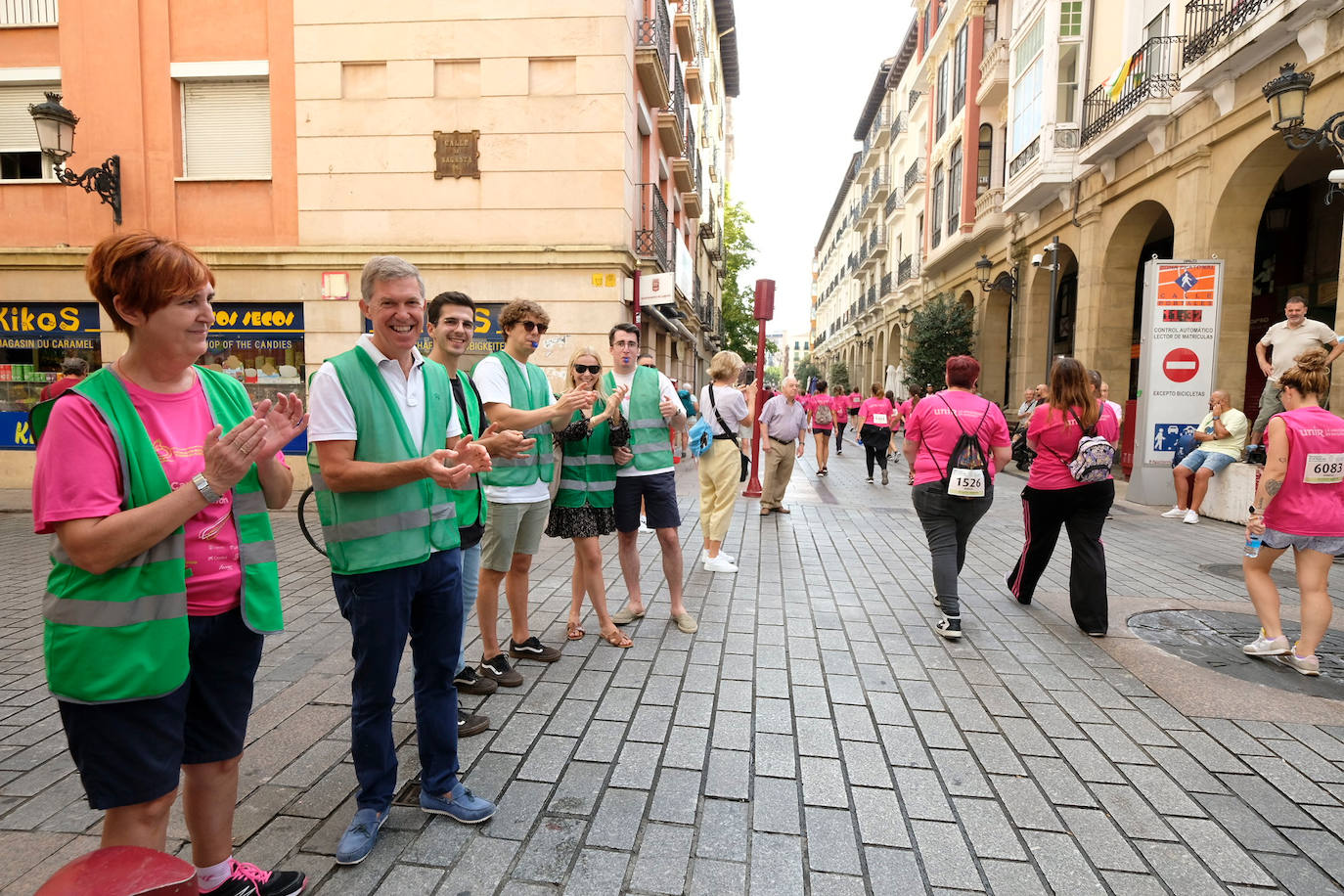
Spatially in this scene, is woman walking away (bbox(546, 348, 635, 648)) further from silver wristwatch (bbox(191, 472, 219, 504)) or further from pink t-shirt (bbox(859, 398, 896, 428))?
pink t-shirt (bbox(859, 398, 896, 428))

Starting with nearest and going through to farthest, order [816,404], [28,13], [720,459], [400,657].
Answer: [400,657]
[720,459]
[28,13]
[816,404]

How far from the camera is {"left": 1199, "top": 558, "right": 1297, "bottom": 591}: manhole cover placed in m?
6.28

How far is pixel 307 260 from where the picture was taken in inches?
463

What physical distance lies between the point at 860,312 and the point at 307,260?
40.2 meters

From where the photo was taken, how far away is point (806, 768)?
3061mm

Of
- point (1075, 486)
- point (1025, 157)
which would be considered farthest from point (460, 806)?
point (1025, 157)

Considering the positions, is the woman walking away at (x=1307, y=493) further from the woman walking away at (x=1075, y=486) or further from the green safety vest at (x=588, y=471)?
the green safety vest at (x=588, y=471)

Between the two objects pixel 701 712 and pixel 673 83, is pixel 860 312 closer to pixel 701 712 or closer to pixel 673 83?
pixel 673 83

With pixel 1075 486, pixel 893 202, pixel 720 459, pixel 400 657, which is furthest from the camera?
pixel 893 202

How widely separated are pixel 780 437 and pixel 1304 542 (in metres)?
5.81

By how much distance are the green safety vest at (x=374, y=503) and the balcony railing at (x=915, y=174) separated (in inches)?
1304

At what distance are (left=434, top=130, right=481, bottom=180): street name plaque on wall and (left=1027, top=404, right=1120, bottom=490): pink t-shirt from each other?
31.8 feet

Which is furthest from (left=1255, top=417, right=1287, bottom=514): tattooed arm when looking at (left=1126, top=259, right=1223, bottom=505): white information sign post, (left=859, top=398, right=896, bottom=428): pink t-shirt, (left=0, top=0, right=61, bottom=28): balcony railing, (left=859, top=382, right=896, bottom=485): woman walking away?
(left=0, top=0, right=61, bottom=28): balcony railing

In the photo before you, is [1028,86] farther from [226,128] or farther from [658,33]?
[226,128]
